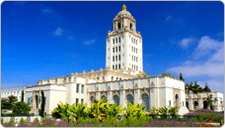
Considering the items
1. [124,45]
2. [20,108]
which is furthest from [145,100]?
[124,45]

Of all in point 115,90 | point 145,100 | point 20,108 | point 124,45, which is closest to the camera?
point 20,108

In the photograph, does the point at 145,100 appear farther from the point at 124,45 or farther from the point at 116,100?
the point at 124,45

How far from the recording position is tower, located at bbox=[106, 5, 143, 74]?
80.1 metres

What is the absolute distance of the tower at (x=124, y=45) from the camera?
3152 inches

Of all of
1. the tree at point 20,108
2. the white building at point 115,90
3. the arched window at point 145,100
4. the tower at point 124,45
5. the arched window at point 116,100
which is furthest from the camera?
the tower at point 124,45

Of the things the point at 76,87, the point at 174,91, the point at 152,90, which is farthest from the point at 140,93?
the point at 76,87

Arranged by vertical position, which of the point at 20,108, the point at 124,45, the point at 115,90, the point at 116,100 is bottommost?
the point at 20,108

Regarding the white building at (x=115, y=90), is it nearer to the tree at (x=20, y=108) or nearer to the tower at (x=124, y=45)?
the tower at (x=124, y=45)

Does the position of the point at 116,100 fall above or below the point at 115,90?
below

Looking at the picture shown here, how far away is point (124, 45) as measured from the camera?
8025cm

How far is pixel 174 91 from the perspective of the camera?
4566cm

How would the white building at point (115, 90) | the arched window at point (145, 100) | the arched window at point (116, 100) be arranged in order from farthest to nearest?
the arched window at point (116, 100), the arched window at point (145, 100), the white building at point (115, 90)

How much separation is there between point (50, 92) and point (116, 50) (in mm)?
40163

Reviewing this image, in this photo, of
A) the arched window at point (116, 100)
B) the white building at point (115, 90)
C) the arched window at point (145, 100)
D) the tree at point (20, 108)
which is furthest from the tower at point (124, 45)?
the tree at point (20, 108)
